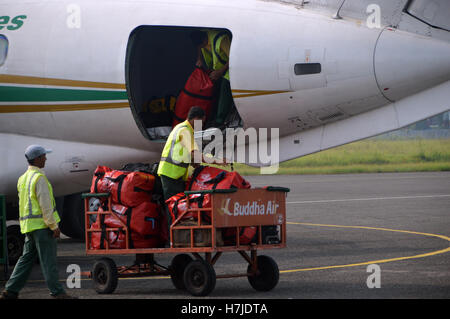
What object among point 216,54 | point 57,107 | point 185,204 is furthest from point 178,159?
point 57,107

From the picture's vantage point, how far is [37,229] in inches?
378

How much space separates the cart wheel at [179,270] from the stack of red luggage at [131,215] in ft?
1.10

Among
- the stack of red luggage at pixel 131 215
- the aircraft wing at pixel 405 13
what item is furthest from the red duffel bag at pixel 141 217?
the aircraft wing at pixel 405 13

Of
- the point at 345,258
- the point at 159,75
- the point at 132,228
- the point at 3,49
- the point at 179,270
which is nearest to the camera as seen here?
the point at 132,228

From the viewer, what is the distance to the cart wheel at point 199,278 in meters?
9.66

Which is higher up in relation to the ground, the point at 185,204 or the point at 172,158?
the point at 172,158

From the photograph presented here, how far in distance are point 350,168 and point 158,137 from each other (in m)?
30.6

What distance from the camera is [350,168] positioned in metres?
42.4

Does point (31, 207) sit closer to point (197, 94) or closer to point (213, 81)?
point (197, 94)

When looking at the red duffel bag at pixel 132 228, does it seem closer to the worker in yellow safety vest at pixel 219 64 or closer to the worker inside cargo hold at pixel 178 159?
the worker inside cargo hold at pixel 178 159

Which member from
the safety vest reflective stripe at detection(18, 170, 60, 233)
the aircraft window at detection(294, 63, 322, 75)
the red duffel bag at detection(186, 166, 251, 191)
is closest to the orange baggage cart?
the red duffel bag at detection(186, 166, 251, 191)

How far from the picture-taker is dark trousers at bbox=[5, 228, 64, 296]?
9602mm

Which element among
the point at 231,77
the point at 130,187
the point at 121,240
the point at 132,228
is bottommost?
the point at 121,240

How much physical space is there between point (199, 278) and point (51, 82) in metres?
4.38
